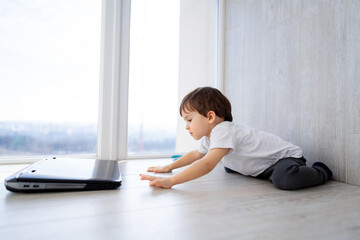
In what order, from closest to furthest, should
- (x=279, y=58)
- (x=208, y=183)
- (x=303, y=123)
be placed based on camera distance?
(x=208, y=183) < (x=303, y=123) < (x=279, y=58)

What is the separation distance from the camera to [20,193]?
0.73m

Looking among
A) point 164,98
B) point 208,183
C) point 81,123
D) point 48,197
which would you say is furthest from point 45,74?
point 208,183

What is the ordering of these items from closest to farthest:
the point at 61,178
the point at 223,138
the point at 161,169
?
the point at 61,178 < the point at 223,138 < the point at 161,169

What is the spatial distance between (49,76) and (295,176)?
122 cm

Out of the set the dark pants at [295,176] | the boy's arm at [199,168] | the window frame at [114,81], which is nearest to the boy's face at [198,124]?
the boy's arm at [199,168]

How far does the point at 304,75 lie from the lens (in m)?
1.13

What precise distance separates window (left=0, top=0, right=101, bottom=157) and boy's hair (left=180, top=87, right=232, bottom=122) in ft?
2.17

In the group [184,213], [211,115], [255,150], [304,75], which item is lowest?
[184,213]

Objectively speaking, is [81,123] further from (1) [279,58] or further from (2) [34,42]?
(1) [279,58]

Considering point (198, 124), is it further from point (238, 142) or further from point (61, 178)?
point (61, 178)

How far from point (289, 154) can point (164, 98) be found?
861 mm

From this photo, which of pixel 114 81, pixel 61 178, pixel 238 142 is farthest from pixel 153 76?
pixel 61 178

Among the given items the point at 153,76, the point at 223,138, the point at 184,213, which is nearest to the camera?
the point at 184,213

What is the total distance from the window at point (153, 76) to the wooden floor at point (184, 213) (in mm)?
729
